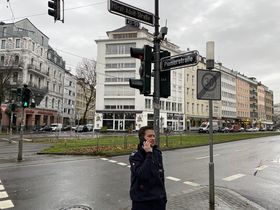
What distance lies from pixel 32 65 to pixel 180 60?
195ft

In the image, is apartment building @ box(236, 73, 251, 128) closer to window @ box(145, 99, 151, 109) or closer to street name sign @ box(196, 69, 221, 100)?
window @ box(145, 99, 151, 109)

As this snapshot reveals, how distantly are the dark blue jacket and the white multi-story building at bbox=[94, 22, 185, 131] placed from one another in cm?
6084

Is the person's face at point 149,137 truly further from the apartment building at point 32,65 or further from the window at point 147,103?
the window at point 147,103

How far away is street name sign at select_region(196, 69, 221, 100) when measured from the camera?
5.85 meters

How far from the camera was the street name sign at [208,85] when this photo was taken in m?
5.85

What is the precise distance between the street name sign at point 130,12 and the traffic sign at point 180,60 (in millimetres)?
915

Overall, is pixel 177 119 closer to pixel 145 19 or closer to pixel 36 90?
pixel 36 90

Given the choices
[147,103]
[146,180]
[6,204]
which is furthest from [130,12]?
[147,103]

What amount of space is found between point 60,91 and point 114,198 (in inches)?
2923

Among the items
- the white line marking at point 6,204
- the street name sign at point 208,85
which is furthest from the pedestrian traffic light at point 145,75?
the white line marking at point 6,204

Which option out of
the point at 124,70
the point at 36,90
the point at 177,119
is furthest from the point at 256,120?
the point at 36,90

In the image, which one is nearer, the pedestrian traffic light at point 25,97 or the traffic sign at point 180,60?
the traffic sign at point 180,60

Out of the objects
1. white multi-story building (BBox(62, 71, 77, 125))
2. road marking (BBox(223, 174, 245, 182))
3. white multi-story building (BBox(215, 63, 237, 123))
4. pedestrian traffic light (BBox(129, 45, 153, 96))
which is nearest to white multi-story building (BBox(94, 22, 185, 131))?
white multi-story building (BBox(62, 71, 77, 125))

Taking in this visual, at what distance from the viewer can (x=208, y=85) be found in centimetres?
591
